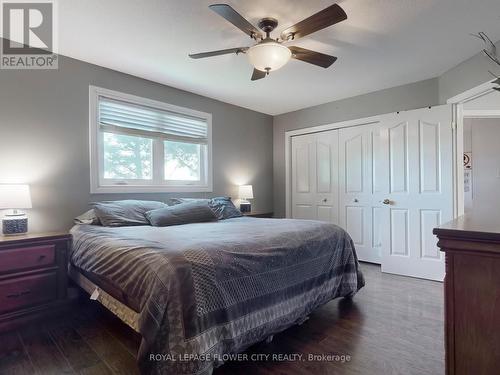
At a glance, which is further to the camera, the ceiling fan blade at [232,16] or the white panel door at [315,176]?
the white panel door at [315,176]

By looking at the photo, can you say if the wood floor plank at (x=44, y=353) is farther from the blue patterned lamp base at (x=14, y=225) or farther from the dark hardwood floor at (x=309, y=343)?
the blue patterned lamp base at (x=14, y=225)

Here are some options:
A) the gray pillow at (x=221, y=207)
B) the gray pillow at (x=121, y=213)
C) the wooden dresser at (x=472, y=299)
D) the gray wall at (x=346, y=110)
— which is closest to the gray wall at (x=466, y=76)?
the gray wall at (x=346, y=110)

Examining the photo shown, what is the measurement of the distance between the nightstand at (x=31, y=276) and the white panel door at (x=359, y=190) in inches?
140

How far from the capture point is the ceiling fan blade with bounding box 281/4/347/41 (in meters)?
1.68

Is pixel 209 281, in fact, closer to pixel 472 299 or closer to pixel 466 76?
pixel 472 299

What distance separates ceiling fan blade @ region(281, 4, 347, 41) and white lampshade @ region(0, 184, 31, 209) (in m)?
2.40

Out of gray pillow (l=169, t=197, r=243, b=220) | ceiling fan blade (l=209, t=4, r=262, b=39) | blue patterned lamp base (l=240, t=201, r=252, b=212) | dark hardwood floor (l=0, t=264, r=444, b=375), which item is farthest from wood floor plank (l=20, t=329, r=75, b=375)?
blue patterned lamp base (l=240, t=201, r=252, b=212)

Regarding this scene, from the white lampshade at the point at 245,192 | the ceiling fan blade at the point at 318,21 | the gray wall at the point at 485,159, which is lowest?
the white lampshade at the point at 245,192

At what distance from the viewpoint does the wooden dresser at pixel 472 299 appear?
840 millimetres

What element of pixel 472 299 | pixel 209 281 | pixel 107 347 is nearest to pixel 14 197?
pixel 107 347

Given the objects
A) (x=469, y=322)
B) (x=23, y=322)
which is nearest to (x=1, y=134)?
(x=23, y=322)

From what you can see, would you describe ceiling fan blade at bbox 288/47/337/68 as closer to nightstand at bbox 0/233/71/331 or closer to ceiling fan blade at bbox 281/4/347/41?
ceiling fan blade at bbox 281/4/347/41

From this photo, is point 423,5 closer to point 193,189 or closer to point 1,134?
point 193,189

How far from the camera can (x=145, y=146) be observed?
3.46 meters
